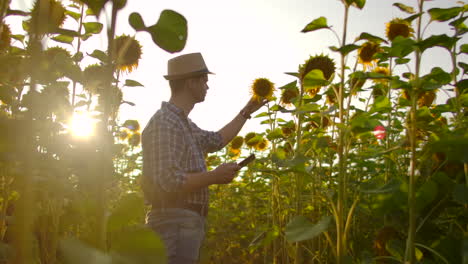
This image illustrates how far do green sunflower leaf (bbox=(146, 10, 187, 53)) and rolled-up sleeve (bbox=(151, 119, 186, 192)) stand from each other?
1.68 meters

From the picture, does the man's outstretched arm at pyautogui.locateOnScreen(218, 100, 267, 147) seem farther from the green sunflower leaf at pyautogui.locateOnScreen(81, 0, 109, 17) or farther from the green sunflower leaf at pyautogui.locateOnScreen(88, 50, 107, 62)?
the green sunflower leaf at pyautogui.locateOnScreen(81, 0, 109, 17)

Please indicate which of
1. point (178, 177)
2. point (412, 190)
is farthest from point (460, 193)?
point (178, 177)

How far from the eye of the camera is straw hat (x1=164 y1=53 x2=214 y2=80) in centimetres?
258

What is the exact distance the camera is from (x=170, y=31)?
1.39 feet

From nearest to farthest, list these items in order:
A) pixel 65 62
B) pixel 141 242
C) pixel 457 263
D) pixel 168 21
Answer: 1. pixel 141 242
2. pixel 168 21
3. pixel 457 263
4. pixel 65 62

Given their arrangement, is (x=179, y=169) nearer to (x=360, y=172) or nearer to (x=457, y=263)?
(x=360, y=172)

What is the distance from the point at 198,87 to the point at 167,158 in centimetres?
69

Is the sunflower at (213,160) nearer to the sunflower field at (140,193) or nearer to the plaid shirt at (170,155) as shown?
the sunflower field at (140,193)

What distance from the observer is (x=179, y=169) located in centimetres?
215

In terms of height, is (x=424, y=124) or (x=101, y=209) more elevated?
(x=424, y=124)

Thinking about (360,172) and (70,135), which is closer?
(70,135)

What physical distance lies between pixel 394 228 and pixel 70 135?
1267 mm

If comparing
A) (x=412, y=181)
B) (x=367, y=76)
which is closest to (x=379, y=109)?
(x=367, y=76)

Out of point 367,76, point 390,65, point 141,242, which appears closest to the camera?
point 141,242
